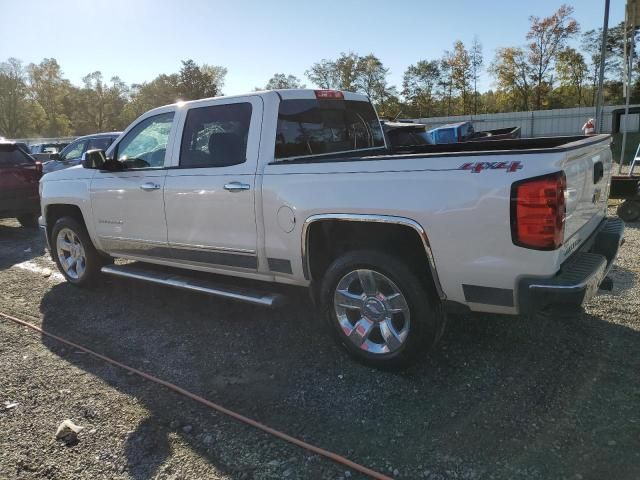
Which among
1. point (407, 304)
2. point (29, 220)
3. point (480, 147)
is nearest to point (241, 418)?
point (407, 304)

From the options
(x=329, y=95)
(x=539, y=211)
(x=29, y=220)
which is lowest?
(x=29, y=220)

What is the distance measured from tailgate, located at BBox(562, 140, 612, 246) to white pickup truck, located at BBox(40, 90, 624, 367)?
20mm

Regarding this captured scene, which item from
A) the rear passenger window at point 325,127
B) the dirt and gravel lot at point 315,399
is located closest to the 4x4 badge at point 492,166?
the dirt and gravel lot at point 315,399

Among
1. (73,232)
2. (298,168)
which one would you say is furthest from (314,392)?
(73,232)

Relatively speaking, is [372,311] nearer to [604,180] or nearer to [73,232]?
[604,180]

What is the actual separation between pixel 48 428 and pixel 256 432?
1313 mm

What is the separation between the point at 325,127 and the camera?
14.9ft

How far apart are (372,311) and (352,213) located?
71 cm

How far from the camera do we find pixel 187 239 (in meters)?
4.58

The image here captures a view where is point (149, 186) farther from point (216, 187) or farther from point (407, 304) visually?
point (407, 304)

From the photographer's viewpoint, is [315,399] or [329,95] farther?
[329,95]

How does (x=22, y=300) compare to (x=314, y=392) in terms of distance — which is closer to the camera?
(x=314, y=392)

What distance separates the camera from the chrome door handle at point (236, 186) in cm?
400

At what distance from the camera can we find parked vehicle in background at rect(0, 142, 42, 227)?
9594 mm
